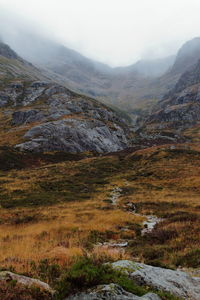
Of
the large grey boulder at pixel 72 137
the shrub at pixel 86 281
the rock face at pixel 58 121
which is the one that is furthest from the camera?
the rock face at pixel 58 121

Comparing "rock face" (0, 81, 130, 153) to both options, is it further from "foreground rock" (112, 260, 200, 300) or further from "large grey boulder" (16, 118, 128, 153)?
"foreground rock" (112, 260, 200, 300)

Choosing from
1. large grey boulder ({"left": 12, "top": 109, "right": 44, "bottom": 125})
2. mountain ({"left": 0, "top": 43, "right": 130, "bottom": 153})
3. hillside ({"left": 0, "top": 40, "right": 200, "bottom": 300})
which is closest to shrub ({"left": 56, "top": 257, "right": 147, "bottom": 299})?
hillside ({"left": 0, "top": 40, "right": 200, "bottom": 300})

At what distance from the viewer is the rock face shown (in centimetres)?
7769

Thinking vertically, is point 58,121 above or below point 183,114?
below

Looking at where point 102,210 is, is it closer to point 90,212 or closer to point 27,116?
point 90,212

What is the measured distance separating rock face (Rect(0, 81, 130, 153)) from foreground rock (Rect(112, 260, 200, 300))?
225 ft

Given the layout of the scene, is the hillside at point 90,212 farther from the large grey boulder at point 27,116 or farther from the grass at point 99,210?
the large grey boulder at point 27,116

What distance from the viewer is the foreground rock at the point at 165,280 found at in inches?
203

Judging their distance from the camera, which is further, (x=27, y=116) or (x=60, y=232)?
(x=27, y=116)

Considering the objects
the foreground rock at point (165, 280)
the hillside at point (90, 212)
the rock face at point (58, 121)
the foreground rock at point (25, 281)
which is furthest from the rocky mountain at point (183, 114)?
the foreground rock at point (25, 281)

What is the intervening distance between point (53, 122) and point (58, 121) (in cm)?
228

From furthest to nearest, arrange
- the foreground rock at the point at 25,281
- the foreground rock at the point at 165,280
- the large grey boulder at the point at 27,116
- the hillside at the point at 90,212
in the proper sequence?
1. the large grey boulder at the point at 27,116
2. the foreground rock at the point at 165,280
3. the hillside at the point at 90,212
4. the foreground rock at the point at 25,281

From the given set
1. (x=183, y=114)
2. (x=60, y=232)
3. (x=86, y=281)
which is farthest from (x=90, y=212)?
(x=183, y=114)

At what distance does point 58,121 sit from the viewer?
283 ft
